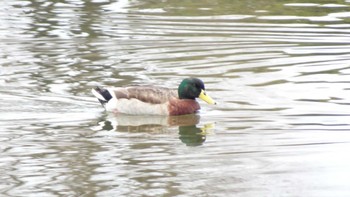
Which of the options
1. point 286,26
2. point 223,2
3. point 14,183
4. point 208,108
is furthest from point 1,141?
point 223,2

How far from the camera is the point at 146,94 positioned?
15.3 meters

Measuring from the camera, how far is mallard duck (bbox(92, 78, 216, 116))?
15.3 meters

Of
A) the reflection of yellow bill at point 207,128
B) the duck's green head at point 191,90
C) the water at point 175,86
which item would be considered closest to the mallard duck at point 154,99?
the duck's green head at point 191,90

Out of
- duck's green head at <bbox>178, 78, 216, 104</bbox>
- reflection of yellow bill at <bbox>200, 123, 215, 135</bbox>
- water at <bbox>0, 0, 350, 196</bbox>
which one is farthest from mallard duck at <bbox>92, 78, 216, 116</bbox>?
reflection of yellow bill at <bbox>200, 123, 215, 135</bbox>

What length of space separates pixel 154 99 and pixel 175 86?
1.65 meters

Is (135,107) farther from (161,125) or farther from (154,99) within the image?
Result: (161,125)

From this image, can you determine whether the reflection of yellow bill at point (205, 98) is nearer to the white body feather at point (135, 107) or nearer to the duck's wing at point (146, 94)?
the duck's wing at point (146, 94)

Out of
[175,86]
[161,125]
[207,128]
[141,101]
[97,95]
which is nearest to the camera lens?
[207,128]

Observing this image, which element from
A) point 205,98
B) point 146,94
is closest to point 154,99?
point 146,94

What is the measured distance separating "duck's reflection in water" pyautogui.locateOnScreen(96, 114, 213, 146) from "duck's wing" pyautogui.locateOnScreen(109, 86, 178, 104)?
0.22 metres

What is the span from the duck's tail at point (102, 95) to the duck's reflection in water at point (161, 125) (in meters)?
0.20

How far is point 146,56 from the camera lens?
1931 centimetres

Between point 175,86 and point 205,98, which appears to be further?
point 175,86

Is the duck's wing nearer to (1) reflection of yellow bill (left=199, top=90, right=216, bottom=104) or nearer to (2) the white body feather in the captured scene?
(2) the white body feather
